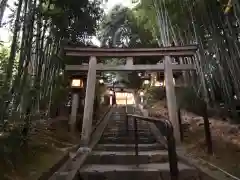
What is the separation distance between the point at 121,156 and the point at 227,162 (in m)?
2.20

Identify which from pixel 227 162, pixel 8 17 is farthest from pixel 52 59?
pixel 227 162

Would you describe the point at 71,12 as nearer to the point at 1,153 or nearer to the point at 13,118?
the point at 13,118

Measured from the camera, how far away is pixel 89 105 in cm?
729

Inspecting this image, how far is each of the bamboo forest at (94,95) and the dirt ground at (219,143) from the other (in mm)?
21

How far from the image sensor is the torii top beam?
7.66 metres

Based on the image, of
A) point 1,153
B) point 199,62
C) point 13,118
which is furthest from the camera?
point 199,62

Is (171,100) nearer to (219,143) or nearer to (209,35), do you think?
(219,143)

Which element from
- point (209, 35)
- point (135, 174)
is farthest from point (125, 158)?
point (209, 35)

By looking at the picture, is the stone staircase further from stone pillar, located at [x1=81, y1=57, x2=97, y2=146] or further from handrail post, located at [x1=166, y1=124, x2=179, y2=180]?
handrail post, located at [x1=166, y1=124, x2=179, y2=180]

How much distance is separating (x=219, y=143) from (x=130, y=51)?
13.7ft

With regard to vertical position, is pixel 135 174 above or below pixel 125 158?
below

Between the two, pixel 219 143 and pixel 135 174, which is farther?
pixel 219 143

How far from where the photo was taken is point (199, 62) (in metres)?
8.45

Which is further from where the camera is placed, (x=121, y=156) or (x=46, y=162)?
(x=121, y=156)
